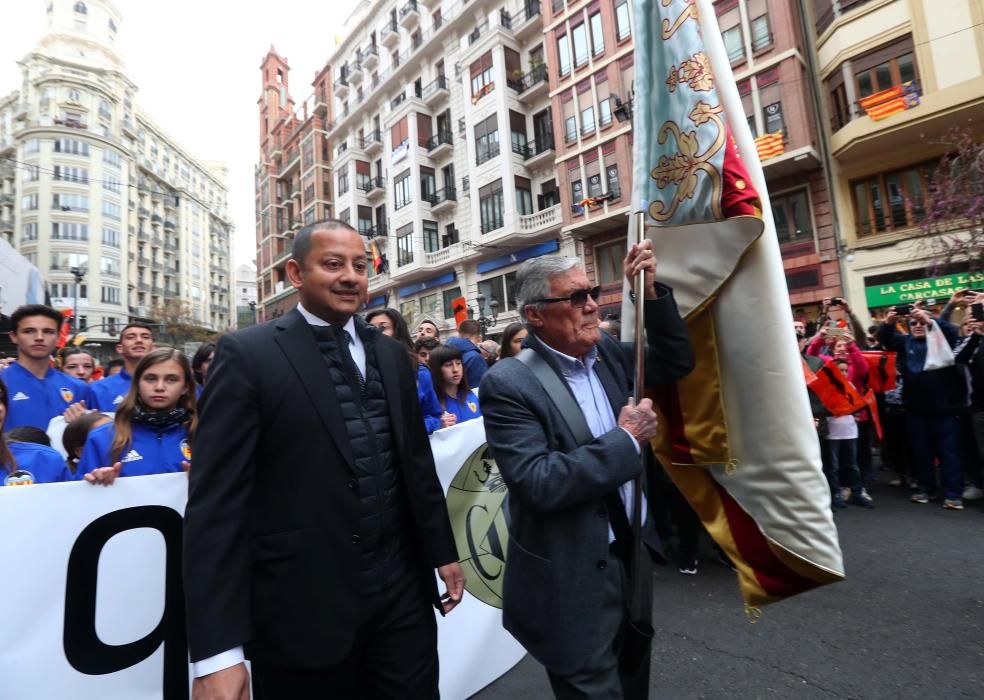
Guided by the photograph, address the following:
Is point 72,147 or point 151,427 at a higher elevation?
point 72,147

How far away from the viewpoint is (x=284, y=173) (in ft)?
156

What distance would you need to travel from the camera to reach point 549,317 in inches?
77.1

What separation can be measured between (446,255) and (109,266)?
43.2 meters

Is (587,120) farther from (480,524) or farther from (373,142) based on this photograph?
(480,524)

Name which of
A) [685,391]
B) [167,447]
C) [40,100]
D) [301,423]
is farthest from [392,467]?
[40,100]

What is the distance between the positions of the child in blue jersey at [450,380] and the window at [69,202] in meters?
61.7

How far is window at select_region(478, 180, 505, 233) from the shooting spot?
25203 millimetres

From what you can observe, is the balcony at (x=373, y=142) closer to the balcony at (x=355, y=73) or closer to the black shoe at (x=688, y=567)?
the balcony at (x=355, y=73)

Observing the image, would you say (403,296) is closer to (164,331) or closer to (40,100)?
(164,331)

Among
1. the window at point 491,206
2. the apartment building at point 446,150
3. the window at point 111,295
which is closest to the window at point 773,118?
the apartment building at point 446,150

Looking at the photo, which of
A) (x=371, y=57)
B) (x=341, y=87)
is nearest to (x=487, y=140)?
(x=371, y=57)

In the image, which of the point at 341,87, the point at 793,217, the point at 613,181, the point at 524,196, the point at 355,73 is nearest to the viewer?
the point at 793,217

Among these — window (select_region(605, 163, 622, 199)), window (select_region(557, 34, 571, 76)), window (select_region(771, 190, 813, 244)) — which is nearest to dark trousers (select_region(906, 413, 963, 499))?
window (select_region(771, 190, 813, 244))

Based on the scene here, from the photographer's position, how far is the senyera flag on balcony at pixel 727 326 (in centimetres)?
183
